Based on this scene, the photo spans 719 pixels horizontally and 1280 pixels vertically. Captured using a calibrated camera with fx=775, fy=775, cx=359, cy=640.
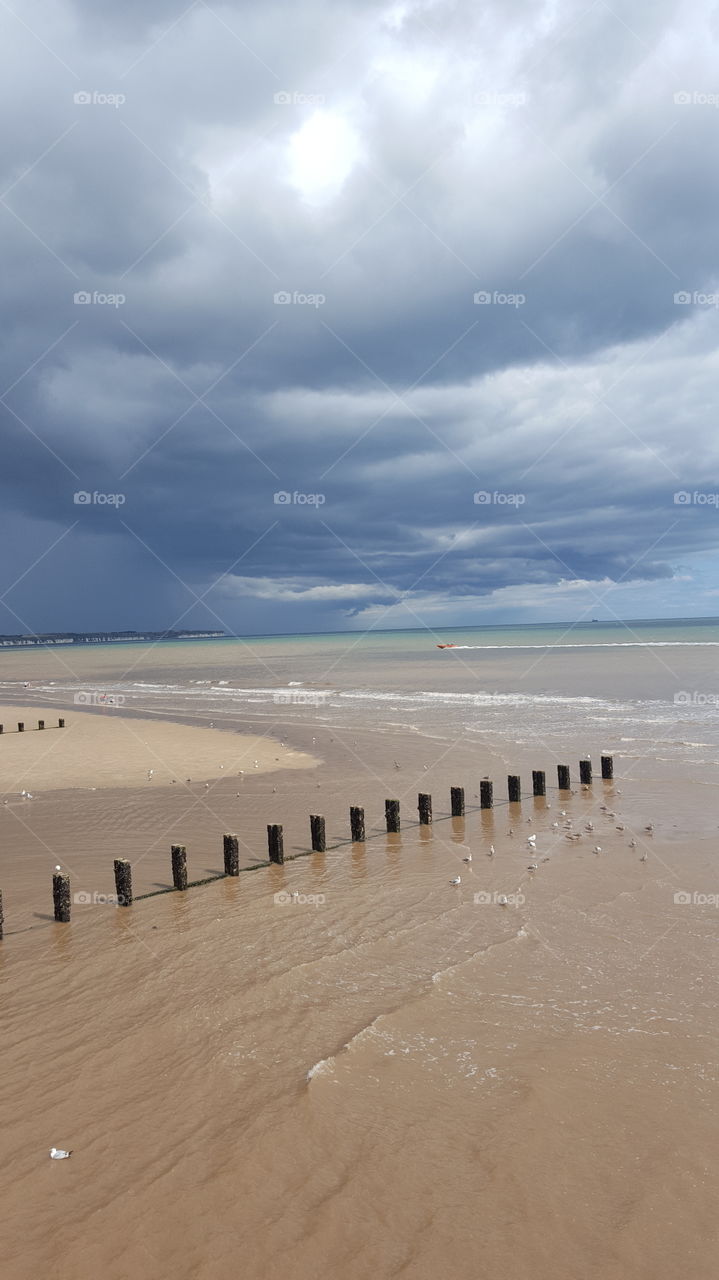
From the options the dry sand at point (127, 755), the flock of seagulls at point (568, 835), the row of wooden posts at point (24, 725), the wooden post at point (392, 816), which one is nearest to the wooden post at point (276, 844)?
the wooden post at point (392, 816)

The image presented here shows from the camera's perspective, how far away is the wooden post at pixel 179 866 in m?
14.4

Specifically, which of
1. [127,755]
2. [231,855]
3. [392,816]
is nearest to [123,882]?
[231,855]

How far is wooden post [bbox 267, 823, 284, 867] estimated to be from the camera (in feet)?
53.0

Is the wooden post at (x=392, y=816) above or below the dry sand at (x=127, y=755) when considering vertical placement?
below

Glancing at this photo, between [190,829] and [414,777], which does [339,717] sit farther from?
[190,829]

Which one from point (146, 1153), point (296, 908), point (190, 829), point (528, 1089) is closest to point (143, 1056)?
point (146, 1153)

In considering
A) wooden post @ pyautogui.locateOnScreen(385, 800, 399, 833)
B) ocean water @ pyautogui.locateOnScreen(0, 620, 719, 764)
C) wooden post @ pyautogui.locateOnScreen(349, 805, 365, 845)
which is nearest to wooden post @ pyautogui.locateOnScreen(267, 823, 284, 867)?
wooden post @ pyautogui.locateOnScreen(349, 805, 365, 845)

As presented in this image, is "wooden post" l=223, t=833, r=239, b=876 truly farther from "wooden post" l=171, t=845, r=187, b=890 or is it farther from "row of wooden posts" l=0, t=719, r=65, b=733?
"row of wooden posts" l=0, t=719, r=65, b=733

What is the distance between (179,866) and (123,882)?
114cm

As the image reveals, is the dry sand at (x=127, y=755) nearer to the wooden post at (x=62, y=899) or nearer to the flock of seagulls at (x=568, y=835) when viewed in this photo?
the flock of seagulls at (x=568, y=835)

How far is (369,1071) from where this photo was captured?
27.1ft

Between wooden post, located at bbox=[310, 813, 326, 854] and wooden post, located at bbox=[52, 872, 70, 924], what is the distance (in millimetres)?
5557

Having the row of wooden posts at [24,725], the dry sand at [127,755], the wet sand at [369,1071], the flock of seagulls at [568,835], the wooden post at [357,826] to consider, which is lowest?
the wet sand at [369,1071]

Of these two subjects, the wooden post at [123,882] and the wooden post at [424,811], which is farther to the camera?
the wooden post at [424,811]
